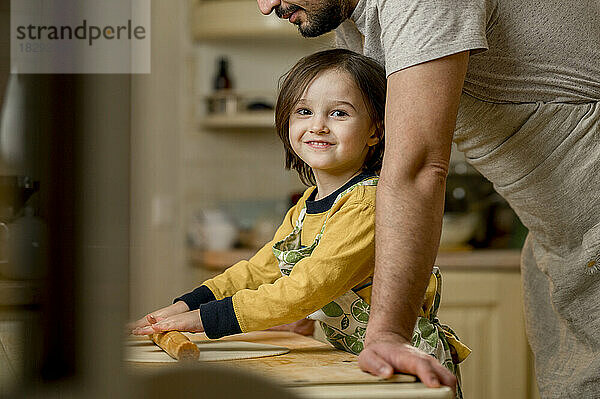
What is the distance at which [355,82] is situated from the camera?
3.18ft

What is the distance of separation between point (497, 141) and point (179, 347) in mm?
546

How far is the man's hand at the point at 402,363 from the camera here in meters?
0.57

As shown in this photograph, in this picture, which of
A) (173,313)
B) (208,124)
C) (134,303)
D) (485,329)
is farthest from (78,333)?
(208,124)

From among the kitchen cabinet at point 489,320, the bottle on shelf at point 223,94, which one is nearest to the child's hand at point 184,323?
the kitchen cabinet at point 489,320

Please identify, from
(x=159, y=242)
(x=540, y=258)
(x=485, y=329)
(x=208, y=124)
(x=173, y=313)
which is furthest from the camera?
(x=208, y=124)

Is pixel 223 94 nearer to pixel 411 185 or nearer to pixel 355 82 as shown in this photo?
pixel 355 82

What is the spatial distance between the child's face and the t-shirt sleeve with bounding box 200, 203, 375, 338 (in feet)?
0.48

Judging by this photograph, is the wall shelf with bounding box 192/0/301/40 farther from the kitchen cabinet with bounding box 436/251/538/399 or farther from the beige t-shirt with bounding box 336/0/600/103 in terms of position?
the beige t-shirt with bounding box 336/0/600/103

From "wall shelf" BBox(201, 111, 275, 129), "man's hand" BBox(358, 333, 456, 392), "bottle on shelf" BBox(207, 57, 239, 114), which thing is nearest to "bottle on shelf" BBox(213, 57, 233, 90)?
"bottle on shelf" BBox(207, 57, 239, 114)

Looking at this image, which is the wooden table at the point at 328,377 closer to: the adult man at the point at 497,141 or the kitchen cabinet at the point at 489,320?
the adult man at the point at 497,141

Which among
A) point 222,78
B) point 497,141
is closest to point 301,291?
point 497,141

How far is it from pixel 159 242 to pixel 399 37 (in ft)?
A: 2.09

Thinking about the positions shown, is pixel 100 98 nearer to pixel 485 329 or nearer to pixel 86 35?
pixel 86 35

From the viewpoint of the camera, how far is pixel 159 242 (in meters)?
0.19
